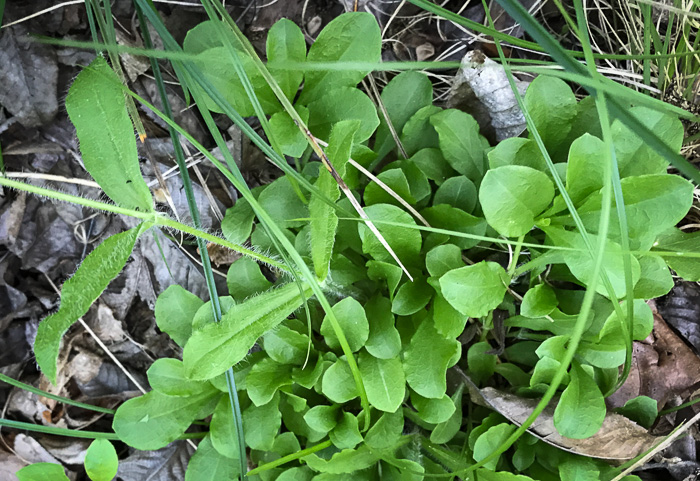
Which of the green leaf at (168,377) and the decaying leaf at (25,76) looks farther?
the decaying leaf at (25,76)

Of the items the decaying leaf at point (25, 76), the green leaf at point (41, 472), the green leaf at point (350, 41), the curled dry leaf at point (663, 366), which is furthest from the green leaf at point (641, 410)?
the decaying leaf at point (25, 76)

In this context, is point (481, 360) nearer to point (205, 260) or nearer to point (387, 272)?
point (387, 272)

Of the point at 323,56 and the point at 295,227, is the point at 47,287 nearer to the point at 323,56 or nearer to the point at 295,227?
the point at 295,227

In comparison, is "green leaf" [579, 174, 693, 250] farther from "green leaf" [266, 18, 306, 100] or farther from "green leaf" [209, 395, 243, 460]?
"green leaf" [209, 395, 243, 460]

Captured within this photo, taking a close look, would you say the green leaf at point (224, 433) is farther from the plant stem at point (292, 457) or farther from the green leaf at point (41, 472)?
the green leaf at point (41, 472)

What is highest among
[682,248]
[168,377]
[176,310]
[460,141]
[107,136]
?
[107,136]

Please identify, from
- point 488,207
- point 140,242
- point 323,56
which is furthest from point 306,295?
point 140,242

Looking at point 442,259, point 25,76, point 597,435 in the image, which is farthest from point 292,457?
point 25,76
